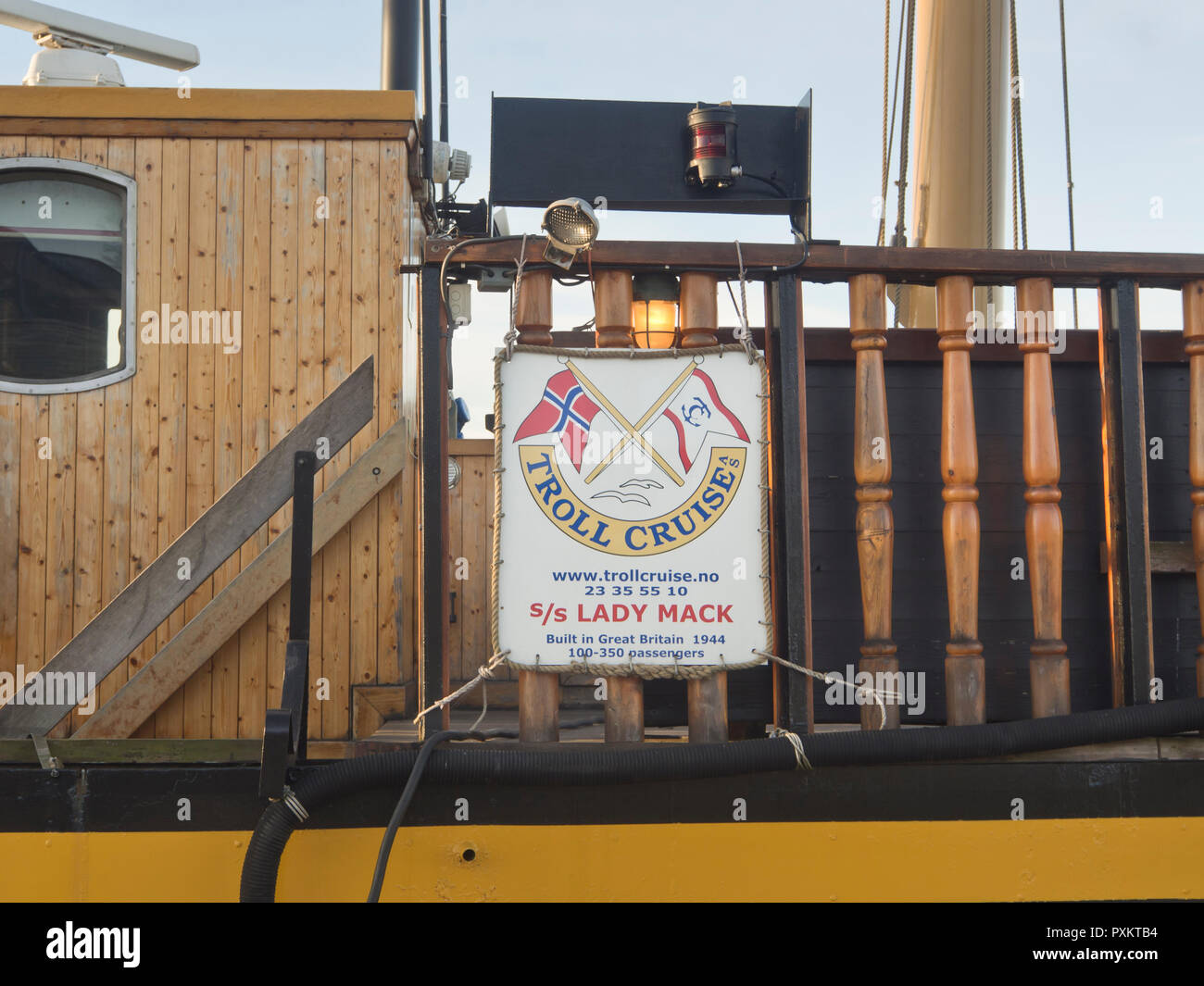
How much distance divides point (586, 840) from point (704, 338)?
1.37 m

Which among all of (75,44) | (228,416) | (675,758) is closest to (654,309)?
(675,758)

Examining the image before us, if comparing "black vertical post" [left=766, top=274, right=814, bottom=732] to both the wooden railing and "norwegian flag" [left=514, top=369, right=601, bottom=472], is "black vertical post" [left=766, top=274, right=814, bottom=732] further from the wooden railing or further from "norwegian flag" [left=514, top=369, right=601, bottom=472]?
"norwegian flag" [left=514, top=369, right=601, bottom=472]

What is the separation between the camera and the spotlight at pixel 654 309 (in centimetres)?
283

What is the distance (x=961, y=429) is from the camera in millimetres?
2770

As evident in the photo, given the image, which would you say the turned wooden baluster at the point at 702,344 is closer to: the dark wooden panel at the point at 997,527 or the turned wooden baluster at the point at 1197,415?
the dark wooden panel at the point at 997,527

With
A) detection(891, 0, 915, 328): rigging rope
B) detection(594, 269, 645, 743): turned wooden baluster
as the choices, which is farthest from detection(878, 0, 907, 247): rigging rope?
detection(594, 269, 645, 743): turned wooden baluster

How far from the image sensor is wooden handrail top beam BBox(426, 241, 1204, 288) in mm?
2713

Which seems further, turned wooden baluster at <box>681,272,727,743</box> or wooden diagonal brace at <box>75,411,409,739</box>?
wooden diagonal brace at <box>75,411,409,739</box>

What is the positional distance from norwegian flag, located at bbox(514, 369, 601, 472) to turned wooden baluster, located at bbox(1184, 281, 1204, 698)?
1706 mm

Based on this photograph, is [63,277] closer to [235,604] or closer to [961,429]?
[235,604]

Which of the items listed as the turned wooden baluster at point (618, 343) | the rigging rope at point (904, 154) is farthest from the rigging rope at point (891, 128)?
the turned wooden baluster at point (618, 343)

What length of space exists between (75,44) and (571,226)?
9.67 ft

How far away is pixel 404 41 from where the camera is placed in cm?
839
